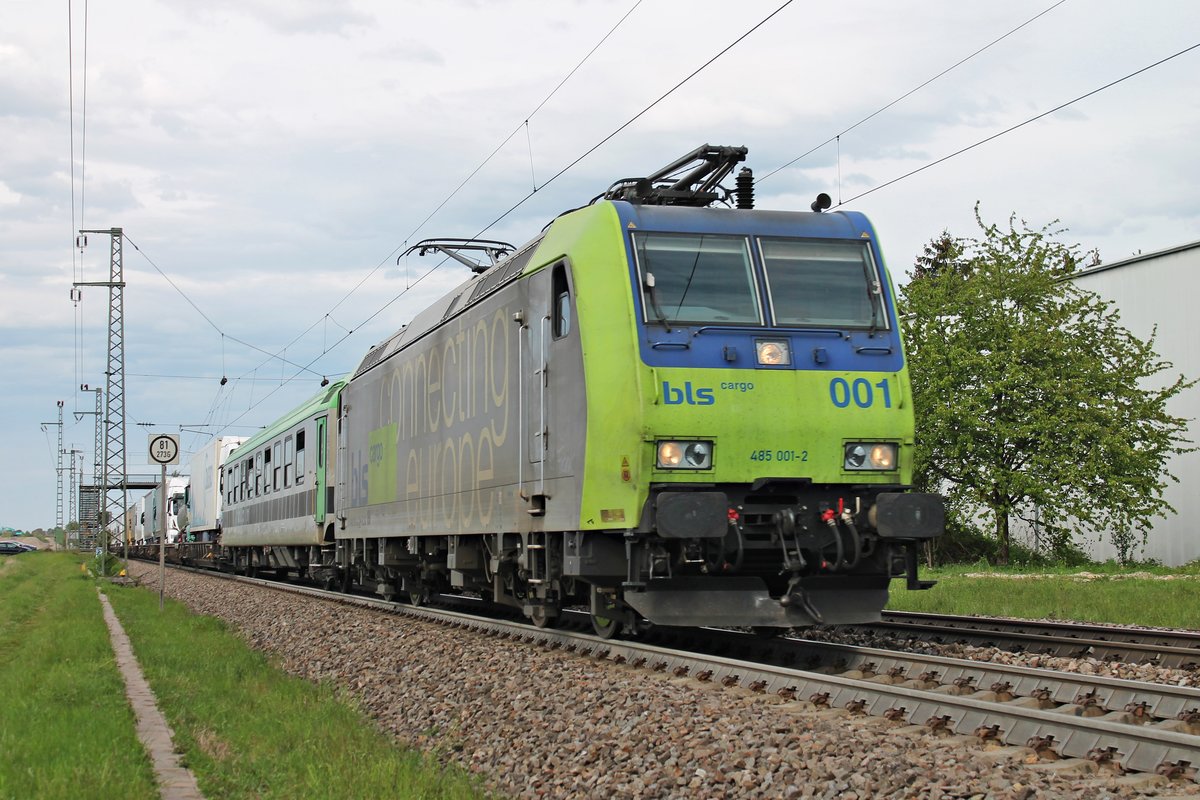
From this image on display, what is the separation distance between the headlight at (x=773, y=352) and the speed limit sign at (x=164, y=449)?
1382cm

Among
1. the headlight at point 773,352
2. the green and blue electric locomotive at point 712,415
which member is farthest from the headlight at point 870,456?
the headlight at point 773,352

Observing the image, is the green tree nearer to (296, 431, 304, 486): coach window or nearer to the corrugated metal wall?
the corrugated metal wall

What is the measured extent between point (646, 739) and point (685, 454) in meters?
3.03

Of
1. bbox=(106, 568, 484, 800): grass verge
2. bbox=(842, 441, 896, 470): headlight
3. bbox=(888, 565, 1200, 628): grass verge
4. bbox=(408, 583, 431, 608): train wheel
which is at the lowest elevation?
bbox=(106, 568, 484, 800): grass verge

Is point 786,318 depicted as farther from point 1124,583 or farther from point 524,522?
point 1124,583

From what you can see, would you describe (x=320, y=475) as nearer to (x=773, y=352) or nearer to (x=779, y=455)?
(x=773, y=352)

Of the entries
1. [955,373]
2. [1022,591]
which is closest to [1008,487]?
[955,373]

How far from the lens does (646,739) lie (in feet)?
21.8

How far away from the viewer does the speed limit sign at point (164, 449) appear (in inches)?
818

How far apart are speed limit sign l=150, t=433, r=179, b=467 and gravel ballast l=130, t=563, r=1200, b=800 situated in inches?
398

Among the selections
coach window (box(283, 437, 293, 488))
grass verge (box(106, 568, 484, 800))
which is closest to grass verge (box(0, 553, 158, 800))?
grass verge (box(106, 568, 484, 800))

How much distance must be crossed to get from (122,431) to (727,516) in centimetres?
3460

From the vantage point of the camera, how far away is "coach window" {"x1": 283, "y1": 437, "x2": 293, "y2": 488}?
25828 millimetres

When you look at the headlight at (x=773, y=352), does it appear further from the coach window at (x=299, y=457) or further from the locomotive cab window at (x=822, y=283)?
the coach window at (x=299, y=457)
